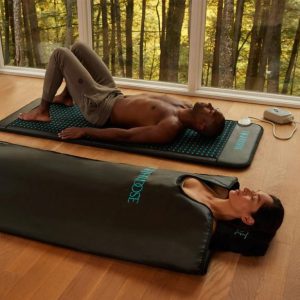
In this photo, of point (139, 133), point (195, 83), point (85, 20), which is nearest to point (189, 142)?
point (139, 133)

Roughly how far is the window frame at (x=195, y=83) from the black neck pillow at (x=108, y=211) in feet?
4.36

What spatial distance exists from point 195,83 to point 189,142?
862mm

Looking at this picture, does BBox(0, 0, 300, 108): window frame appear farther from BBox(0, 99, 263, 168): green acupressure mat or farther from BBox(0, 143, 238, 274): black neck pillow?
BBox(0, 143, 238, 274): black neck pillow

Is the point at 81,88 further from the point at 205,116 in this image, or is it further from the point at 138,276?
the point at 138,276

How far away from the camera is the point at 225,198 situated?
1.87m

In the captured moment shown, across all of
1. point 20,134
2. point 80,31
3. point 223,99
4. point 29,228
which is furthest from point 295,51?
point 29,228

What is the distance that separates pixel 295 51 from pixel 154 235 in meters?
1.93

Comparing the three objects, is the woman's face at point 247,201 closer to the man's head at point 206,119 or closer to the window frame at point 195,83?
the man's head at point 206,119

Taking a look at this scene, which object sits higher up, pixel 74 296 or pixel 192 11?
pixel 192 11

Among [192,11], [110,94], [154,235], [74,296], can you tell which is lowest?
[74,296]

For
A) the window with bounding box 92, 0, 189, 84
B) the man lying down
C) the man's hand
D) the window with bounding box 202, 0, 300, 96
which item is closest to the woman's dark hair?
the man lying down

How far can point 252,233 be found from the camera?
1.72m

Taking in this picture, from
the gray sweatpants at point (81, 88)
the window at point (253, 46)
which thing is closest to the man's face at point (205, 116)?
the gray sweatpants at point (81, 88)

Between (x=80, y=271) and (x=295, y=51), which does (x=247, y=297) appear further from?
(x=295, y=51)
